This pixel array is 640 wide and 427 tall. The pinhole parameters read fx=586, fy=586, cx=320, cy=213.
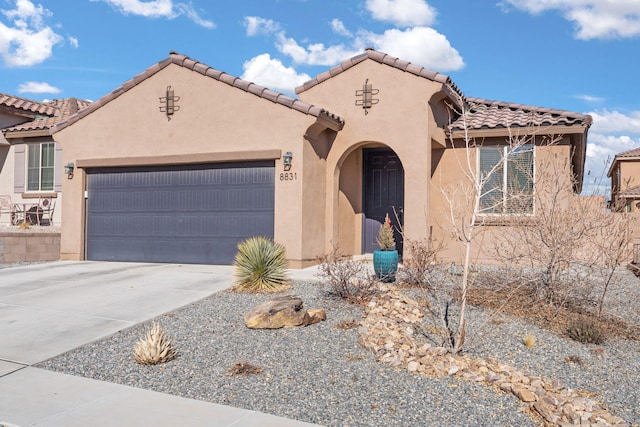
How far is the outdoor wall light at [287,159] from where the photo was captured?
1369 cm

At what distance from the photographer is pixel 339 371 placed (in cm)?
648

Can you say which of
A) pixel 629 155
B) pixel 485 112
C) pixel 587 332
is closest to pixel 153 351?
pixel 587 332

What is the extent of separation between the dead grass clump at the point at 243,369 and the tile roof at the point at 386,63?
9030mm

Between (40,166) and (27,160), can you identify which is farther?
(27,160)

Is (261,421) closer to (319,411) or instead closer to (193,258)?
(319,411)

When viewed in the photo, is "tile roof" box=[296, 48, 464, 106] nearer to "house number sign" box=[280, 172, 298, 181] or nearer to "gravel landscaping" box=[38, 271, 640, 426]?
"house number sign" box=[280, 172, 298, 181]

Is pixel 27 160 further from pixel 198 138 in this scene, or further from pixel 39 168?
pixel 198 138

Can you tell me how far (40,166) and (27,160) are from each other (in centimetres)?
57

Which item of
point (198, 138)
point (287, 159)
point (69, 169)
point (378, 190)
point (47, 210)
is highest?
point (198, 138)

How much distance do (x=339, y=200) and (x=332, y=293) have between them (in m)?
5.68

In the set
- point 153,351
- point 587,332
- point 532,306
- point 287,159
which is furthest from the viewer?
point 287,159

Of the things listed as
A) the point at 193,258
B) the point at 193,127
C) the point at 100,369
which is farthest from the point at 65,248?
the point at 100,369

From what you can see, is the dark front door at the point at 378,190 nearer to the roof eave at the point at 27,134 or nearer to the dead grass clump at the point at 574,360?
the dead grass clump at the point at 574,360

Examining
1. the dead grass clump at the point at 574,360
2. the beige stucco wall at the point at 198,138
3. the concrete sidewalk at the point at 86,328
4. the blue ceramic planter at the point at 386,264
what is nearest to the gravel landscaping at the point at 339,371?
the dead grass clump at the point at 574,360
